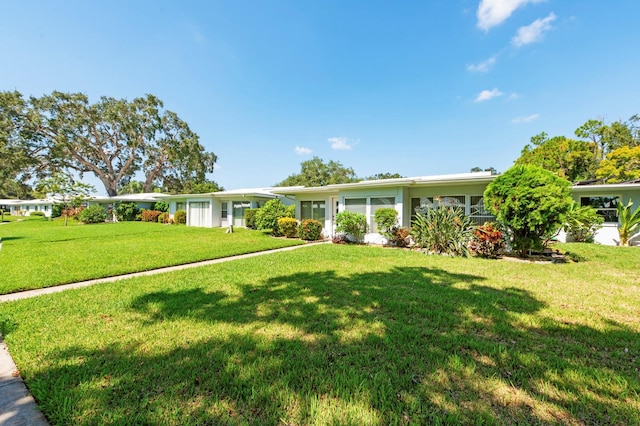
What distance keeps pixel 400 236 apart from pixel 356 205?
2.80m

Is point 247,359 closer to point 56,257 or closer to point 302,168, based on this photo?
point 56,257

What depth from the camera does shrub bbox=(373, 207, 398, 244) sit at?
1099 centimetres

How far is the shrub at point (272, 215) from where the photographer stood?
578 inches

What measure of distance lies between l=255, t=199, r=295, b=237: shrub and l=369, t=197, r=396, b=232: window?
5174 millimetres

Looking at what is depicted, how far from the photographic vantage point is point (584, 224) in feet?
36.9

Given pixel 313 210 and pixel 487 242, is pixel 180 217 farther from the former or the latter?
pixel 487 242

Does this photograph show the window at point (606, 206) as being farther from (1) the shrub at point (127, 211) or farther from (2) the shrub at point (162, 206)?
(1) the shrub at point (127, 211)

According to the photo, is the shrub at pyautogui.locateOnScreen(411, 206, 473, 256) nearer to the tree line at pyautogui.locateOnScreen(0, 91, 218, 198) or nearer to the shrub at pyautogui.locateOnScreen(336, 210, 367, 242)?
the shrub at pyautogui.locateOnScreen(336, 210, 367, 242)

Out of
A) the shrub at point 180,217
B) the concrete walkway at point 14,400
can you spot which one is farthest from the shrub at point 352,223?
the shrub at point 180,217

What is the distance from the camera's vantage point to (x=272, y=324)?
11.0ft

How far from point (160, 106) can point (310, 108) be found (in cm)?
2528

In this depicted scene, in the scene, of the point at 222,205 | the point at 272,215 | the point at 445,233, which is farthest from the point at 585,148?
the point at 222,205

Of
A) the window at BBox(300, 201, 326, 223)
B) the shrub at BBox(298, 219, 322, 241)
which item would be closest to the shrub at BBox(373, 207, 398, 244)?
the shrub at BBox(298, 219, 322, 241)

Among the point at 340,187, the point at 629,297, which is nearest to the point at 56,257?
the point at 340,187
